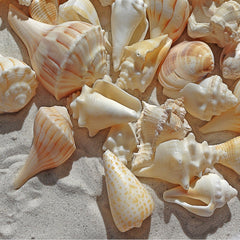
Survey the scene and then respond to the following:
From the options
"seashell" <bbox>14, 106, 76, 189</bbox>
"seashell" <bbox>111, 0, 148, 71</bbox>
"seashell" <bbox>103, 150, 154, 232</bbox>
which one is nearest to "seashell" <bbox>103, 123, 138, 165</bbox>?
"seashell" <bbox>103, 150, 154, 232</bbox>

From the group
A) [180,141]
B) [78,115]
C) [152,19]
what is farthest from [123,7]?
[180,141]

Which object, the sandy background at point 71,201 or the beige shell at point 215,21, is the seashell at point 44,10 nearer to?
the sandy background at point 71,201

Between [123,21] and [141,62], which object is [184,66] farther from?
[123,21]

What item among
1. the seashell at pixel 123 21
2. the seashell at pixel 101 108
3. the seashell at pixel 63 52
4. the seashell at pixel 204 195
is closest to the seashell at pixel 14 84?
the seashell at pixel 63 52

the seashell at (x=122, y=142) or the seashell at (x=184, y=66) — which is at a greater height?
the seashell at (x=184, y=66)

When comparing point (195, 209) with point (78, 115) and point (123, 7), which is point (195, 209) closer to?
point (78, 115)

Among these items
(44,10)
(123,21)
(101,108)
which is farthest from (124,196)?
(44,10)
